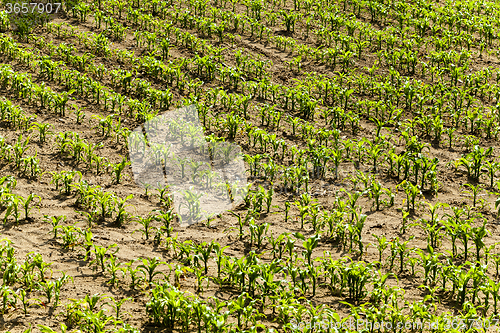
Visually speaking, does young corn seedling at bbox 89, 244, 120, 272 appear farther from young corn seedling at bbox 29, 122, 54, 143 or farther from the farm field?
young corn seedling at bbox 29, 122, 54, 143

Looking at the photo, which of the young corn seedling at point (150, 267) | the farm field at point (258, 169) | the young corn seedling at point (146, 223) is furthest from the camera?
the young corn seedling at point (146, 223)

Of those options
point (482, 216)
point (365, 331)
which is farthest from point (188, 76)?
point (365, 331)

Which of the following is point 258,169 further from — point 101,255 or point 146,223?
point 101,255

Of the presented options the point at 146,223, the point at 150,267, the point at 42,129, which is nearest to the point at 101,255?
the point at 150,267

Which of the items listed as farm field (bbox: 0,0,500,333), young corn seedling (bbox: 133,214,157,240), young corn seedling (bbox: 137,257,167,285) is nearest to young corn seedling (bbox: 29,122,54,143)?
farm field (bbox: 0,0,500,333)

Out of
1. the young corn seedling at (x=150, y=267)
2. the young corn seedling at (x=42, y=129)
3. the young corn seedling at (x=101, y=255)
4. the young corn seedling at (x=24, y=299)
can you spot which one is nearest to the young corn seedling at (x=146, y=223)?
the young corn seedling at (x=101, y=255)

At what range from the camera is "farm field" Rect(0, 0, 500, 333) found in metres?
4.86

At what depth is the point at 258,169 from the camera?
7.41 metres

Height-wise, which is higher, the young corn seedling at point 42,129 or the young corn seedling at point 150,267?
the young corn seedling at point 42,129

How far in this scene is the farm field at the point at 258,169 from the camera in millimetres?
4863

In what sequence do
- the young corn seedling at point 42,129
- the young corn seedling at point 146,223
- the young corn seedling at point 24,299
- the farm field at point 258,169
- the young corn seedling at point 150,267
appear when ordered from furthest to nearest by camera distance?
the young corn seedling at point 42,129
the young corn seedling at point 146,223
the young corn seedling at point 150,267
the farm field at point 258,169
the young corn seedling at point 24,299

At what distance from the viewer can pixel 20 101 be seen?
8578 mm

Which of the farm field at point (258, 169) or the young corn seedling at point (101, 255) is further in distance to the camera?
the young corn seedling at point (101, 255)

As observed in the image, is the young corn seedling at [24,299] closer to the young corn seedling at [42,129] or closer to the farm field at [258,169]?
the farm field at [258,169]
